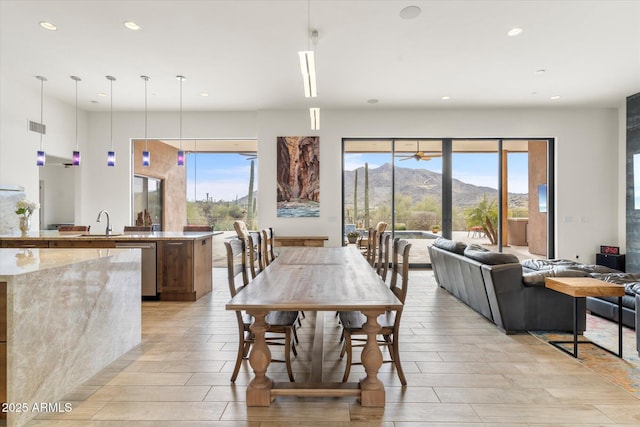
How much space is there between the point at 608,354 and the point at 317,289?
106 inches

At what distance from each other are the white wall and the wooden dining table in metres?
4.54

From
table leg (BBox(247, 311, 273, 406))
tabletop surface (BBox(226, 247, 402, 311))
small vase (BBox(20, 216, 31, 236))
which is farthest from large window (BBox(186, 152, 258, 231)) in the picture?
table leg (BBox(247, 311, 273, 406))

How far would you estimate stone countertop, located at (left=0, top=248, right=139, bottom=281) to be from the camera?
193cm

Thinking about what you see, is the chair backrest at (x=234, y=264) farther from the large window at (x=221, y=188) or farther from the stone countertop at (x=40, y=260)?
the large window at (x=221, y=188)

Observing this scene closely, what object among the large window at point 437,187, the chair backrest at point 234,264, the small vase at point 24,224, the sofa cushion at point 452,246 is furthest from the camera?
the large window at point 437,187

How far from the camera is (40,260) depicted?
2.30m

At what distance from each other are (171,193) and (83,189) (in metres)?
2.83

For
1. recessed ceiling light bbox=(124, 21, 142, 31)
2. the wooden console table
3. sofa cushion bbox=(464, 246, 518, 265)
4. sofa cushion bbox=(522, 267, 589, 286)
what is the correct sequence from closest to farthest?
sofa cushion bbox=(522, 267, 589, 286) → sofa cushion bbox=(464, 246, 518, 265) → recessed ceiling light bbox=(124, 21, 142, 31) → the wooden console table

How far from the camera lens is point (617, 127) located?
679cm

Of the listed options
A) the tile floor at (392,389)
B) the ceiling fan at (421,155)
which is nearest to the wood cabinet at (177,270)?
the tile floor at (392,389)

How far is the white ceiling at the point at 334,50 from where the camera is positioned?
3520 millimetres

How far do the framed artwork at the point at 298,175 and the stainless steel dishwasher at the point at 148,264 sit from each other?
2.77 metres

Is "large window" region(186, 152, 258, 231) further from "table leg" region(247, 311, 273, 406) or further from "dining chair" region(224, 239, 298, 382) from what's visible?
"table leg" region(247, 311, 273, 406)

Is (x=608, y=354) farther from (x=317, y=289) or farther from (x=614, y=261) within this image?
(x=614, y=261)
